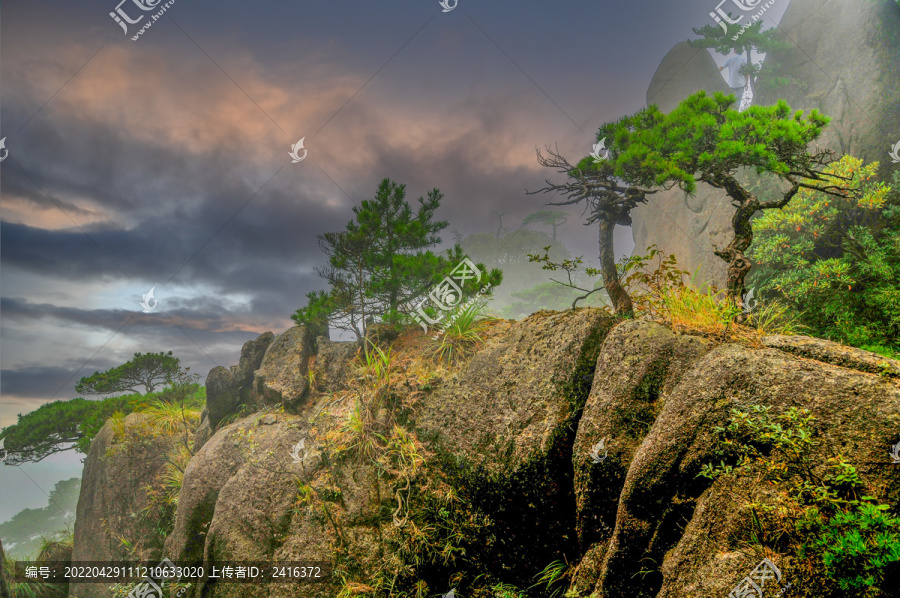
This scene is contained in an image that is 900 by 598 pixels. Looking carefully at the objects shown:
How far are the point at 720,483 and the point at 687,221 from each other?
62.2 ft

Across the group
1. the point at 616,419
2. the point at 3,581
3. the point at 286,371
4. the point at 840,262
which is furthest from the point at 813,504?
the point at 3,581

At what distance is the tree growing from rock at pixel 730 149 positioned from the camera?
480 centimetres

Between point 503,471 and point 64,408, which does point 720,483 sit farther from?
point 64,408

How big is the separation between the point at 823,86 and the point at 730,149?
49.8ft

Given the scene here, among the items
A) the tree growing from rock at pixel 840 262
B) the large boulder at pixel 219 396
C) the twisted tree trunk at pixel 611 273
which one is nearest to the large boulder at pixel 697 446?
the twisted tree trunk at pixel 611 273

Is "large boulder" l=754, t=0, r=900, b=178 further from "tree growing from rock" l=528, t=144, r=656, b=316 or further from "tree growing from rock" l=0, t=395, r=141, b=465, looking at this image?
"tree growing from rock" l=0, t=395, r=141, b=465

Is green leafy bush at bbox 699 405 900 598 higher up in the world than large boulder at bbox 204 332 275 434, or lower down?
lower down

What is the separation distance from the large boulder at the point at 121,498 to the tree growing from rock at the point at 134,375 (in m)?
3.18

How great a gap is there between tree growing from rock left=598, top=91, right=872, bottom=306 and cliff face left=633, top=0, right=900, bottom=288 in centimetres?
278

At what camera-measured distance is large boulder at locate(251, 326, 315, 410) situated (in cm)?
698

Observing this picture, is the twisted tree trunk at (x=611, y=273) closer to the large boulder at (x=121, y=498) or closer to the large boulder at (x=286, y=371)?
the large boulder at (x=286, y=371)

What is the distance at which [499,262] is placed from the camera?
114 feet

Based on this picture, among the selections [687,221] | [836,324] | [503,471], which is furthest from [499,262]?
[503,471]

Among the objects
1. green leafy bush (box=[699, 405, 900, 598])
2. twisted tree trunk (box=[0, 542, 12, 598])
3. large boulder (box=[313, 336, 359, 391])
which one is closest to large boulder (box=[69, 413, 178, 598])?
twisted tree trunk (box=[0, 542, 12, 598])
